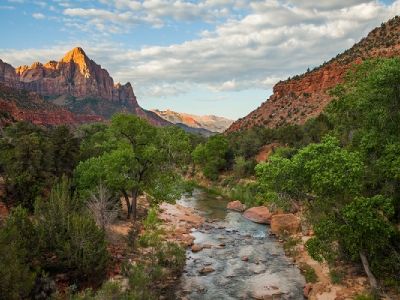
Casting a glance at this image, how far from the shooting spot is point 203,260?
29.4 metres

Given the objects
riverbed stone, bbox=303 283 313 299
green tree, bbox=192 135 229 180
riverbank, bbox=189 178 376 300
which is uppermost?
green tree, bbox=192 135 229 180

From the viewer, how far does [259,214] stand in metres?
43.3

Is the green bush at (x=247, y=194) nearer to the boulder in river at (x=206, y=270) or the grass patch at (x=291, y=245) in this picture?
the grass patch at (x=291, y=245)

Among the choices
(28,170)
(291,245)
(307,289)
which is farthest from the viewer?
(291,245)

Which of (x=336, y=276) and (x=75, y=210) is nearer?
(x=336, y=276)

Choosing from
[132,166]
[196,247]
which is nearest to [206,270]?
[196,247]

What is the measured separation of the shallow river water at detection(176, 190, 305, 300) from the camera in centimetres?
2331

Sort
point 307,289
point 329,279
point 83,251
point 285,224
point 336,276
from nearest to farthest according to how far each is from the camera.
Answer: point 83,251, point 307,289, point 336,276, point 329,279, point 285,224

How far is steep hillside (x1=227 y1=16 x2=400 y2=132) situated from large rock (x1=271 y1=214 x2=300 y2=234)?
51.7m

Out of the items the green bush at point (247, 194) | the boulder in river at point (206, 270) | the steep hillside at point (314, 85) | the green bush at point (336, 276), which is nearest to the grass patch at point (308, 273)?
the green bush at point (336, 276)

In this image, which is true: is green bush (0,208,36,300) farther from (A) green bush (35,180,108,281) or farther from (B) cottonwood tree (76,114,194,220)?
(B) cottonwood tree (76,114,194,220)

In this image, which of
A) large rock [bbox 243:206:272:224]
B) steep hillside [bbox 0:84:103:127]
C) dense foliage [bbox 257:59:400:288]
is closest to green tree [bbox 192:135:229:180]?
large rock [bbox 243:206:272:224]

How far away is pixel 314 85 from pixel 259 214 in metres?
78.4

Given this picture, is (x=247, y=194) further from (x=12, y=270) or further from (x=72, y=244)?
(x=12, y=270)
